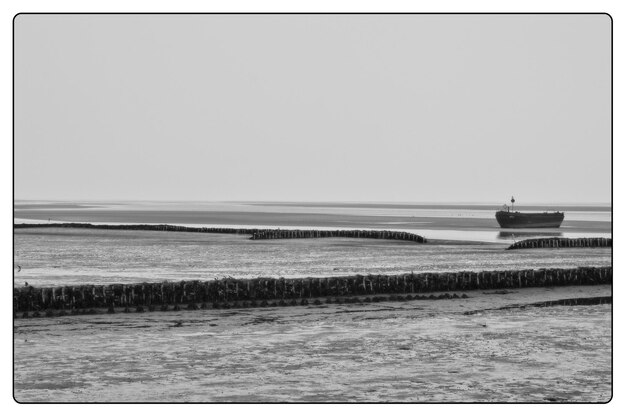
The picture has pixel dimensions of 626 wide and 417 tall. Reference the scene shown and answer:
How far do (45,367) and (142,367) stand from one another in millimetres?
1913

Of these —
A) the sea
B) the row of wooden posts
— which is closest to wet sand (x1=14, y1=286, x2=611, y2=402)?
the sea

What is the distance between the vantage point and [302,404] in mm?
16516

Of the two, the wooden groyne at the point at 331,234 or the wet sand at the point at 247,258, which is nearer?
the wet sand at the point at 247,258

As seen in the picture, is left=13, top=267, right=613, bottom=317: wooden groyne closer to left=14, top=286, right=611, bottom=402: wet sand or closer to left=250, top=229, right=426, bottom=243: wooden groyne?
left=14, top=286, right=611, bottom=402: wet sand

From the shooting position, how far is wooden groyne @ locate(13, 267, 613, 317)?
1176 inches

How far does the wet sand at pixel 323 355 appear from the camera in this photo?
18.4 meters

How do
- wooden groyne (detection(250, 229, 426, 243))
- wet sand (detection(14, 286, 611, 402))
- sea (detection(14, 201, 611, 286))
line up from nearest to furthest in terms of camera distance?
1. wet sand (detection(14, 286, 611, 402))
2. sea (detection(14, 201, 611, 286))
3. wooden groyne (detection(250, 229, 426, 243))

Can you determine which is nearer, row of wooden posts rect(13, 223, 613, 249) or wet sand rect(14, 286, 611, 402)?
wet sand rect(14, 286, 611, 402)

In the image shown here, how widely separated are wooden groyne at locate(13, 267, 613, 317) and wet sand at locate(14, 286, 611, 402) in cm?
166

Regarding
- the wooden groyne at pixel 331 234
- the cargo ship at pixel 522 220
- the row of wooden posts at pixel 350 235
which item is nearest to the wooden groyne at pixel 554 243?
the row of wooden posts at pixel 350 235

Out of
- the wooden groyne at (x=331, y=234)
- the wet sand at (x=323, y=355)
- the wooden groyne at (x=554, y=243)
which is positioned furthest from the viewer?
the wooden groyne at (x=331, y=234)

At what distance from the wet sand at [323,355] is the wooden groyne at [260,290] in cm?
166

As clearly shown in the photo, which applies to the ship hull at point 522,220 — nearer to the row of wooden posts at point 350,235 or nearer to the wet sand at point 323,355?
the row of wooden posts at point 350,235
